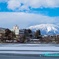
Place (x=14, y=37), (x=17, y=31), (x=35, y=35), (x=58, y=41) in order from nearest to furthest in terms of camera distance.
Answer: (x=58, y=41) < (x=14, y=37) < (x=35, y=35) < (x=17, y=31)

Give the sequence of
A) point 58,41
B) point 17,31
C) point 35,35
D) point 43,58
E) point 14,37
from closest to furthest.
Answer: point 43,58, point 58,41, point 14,37, point 35,35, point 17,31

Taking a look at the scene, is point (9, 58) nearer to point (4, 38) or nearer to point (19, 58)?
point (19, 58)

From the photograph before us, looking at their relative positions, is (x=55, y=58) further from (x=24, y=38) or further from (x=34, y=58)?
(x=24, y=38)

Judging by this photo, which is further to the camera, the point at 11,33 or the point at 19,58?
the point at 11,33

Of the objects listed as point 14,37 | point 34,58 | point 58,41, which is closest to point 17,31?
point 14,37

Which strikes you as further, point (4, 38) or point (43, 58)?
point (4, 38)

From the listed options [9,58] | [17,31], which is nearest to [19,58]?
[9,58]

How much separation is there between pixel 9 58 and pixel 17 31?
66.9 meters

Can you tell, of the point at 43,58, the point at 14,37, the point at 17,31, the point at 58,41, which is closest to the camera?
the point at 43,58

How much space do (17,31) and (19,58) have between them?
66999 millimetres

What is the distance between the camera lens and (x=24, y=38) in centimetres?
7519

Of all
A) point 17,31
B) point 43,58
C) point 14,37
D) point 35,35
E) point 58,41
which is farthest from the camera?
point 17,31

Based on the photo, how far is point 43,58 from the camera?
19328 millimetres

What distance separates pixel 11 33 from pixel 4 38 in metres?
5.86
